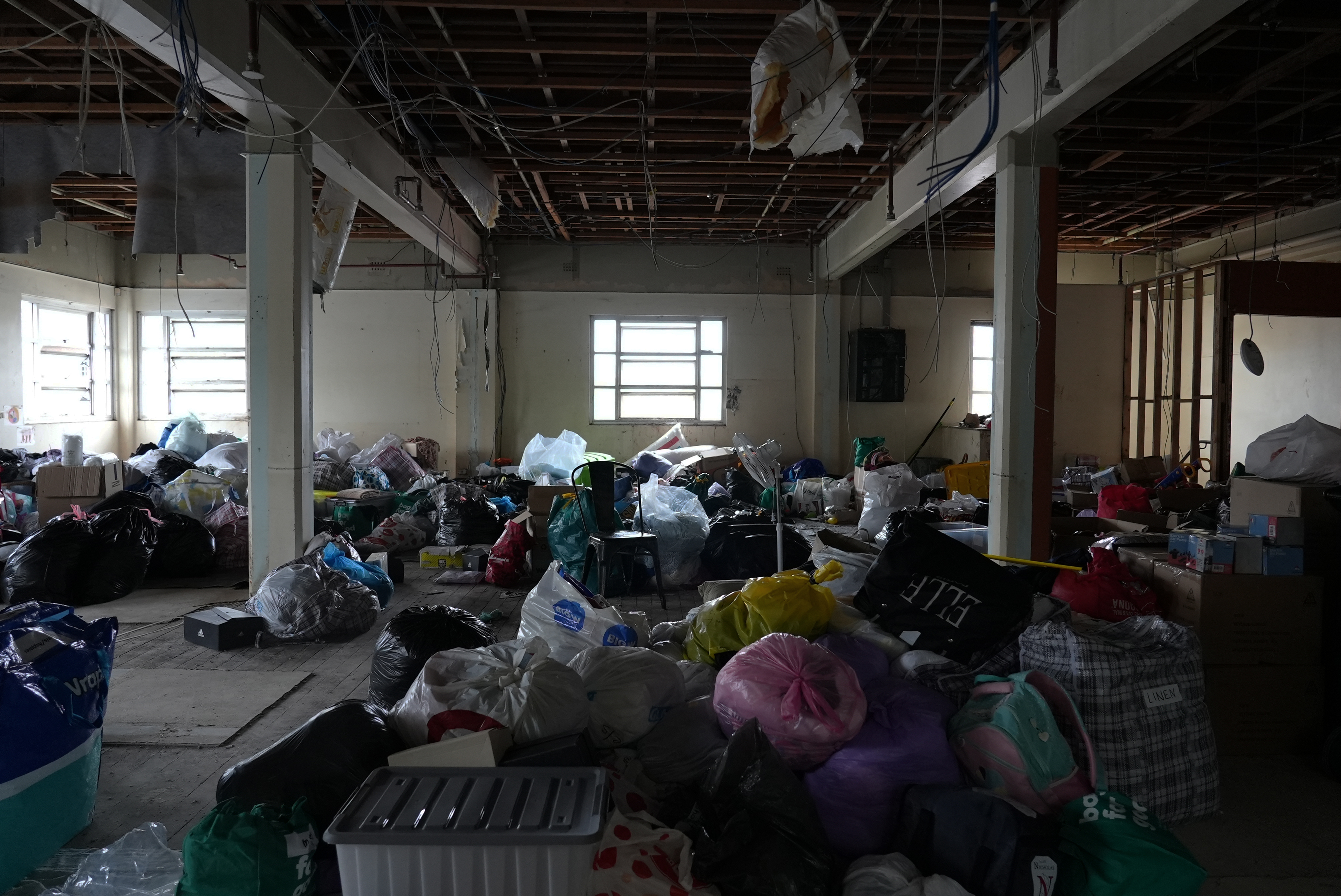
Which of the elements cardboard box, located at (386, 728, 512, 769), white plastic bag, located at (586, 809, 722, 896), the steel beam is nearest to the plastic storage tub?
white plastic bag, located at (586, 809, 722, 896)

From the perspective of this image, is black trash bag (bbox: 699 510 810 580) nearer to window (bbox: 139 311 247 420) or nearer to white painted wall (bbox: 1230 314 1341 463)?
white painted wall (bbox: 1230 314 1341 463)

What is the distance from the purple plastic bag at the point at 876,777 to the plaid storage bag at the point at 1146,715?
0.51 m

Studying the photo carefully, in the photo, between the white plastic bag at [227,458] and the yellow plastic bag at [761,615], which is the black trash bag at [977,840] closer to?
the yellow plastic bag at [761,615]

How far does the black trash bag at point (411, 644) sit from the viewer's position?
2.93 meters

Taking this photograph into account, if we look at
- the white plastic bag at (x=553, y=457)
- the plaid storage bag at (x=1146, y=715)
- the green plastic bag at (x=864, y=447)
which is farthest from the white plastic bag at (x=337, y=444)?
the plaid storage bag at (x=1146, y=715)

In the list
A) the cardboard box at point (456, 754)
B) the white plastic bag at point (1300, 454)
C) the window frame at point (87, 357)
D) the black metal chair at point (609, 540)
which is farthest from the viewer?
the window frame at point (87, 357)

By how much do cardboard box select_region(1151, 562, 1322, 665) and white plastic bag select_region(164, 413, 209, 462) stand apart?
949 cm

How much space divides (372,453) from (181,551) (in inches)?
149

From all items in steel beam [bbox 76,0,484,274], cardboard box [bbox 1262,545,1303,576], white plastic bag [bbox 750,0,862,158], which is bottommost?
cardboard box [bbox 1262,545,1303,576]

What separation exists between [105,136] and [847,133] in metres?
4.73

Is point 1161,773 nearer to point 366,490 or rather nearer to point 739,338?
point 366,490

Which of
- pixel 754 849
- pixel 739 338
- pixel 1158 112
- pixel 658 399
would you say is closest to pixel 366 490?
pixel 658 399

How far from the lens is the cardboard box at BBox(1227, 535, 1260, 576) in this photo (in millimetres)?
2840

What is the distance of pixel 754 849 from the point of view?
1818 millimetres
